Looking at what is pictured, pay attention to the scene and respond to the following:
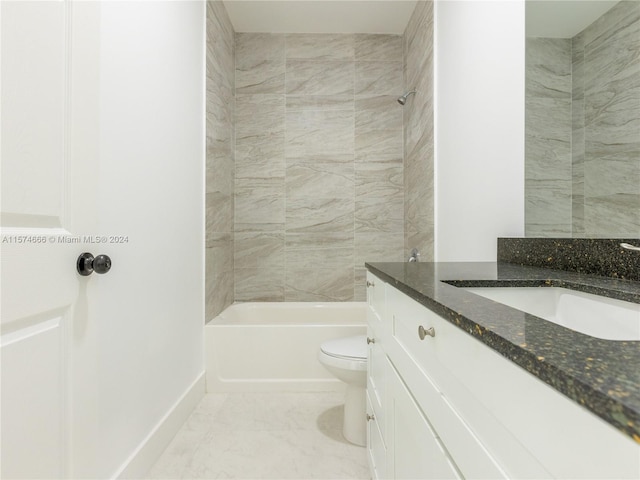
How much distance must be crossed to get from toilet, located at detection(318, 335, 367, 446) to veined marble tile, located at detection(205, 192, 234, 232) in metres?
1.19

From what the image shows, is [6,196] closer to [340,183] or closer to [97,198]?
[97,198]

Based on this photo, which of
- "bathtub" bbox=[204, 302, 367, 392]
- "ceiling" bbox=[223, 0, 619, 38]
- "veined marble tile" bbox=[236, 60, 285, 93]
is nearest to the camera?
"bathtub" bbox=[204, 302, 367, 392]

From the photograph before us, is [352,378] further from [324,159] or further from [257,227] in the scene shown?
[324,159]

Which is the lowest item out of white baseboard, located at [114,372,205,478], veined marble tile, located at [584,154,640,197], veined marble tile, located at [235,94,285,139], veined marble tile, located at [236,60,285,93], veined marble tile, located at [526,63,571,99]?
white baseboard, located at [114,372,205,478]

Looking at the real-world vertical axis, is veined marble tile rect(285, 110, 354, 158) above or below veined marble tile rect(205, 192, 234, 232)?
above

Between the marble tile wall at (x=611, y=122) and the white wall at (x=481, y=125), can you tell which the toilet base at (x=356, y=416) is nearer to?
the white wall at (x=481, y=125)

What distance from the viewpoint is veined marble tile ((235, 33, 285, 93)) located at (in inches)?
122

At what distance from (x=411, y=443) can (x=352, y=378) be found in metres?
0.90

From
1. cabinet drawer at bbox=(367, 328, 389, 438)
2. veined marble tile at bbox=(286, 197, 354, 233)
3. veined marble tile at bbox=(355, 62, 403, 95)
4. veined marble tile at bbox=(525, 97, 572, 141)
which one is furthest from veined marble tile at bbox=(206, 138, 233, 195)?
veined marble tile at bbox=(525, 97, 572, 141)

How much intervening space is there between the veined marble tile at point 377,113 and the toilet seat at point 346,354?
1.93m

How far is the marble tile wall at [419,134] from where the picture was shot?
2.37 meters

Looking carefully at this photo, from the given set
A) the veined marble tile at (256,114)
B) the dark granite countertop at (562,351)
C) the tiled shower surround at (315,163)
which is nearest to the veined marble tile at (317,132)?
the tiled shower surround at (315,163)

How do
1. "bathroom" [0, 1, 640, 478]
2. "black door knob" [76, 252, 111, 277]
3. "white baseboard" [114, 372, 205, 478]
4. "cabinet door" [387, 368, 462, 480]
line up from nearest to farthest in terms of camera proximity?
"cabinet door" [387, 368, 462, 480], "bathroom" [0, 1, 640, 478], "black door knob" [76, 252, 111, 277], "white baseboard" [114, 372, 205, 478]

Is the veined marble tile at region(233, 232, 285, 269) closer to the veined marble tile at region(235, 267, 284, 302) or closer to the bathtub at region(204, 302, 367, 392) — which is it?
the veined marble tile at region(235, 267, 284, 302)
